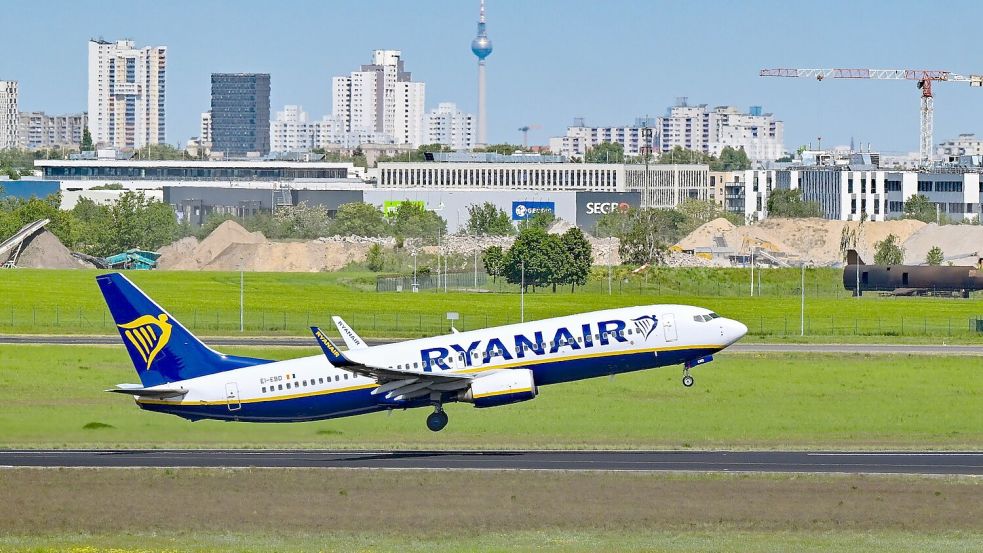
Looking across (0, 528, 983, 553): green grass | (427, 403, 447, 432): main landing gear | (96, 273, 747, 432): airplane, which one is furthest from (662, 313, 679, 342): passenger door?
(0, 528, 983, 553): green grass

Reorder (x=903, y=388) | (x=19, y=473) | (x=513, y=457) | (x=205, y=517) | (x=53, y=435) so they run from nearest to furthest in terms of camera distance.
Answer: (x=205, y=517), (x=19, y=473), (x=513, y=457), (x=53, y=435), (x=903, y=388)

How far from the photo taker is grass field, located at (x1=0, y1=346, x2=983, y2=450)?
77.9m

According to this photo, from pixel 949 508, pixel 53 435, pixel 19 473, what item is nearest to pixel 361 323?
pixel 53 435

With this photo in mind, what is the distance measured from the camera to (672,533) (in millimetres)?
57000

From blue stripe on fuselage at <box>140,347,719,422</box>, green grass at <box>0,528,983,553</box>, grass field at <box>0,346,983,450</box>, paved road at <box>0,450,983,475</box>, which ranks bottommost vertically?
green grass at <box>0,528,983,553</box>

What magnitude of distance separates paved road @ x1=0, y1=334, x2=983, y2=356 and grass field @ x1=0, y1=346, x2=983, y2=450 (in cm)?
932

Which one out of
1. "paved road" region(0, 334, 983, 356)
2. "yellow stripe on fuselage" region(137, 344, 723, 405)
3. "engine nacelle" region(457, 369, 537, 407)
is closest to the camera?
"engine nacelle" region(457, 369, 537, 407)

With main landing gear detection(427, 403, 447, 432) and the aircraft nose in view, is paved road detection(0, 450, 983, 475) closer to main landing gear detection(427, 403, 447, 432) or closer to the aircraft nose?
main landing gear detection(427, 403, 447, 432)

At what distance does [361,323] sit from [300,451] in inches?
2828

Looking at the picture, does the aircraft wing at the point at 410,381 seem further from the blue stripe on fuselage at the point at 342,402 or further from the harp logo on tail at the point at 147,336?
the harp logo on tail at the point at 147,336

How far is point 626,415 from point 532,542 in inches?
1293

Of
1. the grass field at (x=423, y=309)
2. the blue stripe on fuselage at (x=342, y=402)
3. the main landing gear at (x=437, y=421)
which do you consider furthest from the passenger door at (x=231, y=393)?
the grass field at (x=423, y=309)

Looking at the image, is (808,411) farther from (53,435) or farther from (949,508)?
(53,435)

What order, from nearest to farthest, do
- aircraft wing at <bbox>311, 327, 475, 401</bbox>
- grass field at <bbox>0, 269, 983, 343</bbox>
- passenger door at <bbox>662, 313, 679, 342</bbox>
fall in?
aircraft wing at <bbox>311, 327, 475, 401</bbox> → passenger door at <bbox>662, 313, 679, 342</bbox> → grass field at <bbox>0, 269, 983, 343</bbox>
